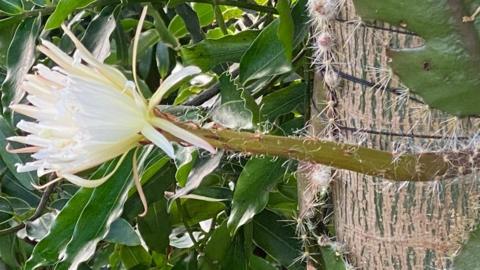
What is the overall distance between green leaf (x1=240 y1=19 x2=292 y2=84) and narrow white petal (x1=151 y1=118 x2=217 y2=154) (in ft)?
0.80

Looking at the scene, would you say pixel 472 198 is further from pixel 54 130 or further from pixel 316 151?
pixel 54 130

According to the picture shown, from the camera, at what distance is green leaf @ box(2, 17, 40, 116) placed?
0.86 meters

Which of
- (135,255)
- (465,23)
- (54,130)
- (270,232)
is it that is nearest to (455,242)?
(465,23)

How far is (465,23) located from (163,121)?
206mm

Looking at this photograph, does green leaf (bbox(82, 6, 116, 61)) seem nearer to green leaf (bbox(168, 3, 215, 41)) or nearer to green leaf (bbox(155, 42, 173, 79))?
green leaf (bbox(168, 3, 215, 41))

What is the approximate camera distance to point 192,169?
80 cm

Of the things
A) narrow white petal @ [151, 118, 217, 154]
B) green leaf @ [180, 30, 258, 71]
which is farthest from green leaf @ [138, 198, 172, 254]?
narrow white petal @ [151, 118, 217, 154]

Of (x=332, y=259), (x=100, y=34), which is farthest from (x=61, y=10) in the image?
(x=332, y=259)

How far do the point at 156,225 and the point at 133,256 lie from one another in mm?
152

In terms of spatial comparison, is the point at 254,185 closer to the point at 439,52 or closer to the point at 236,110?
the point at 236,110

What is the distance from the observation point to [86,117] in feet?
1.66

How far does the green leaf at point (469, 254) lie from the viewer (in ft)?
1.69

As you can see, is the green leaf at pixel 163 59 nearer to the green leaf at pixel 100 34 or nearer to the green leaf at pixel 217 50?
the green leaf at pixel 100 34

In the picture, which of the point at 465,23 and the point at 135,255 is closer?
the point at 465,23
